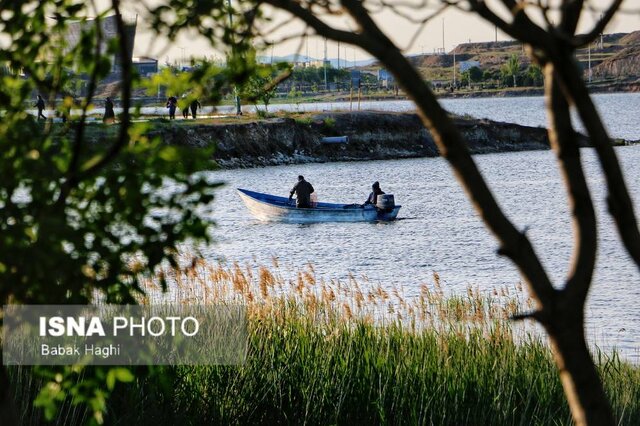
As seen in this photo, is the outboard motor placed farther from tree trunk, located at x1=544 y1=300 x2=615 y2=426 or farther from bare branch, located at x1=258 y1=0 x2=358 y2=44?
bare branch, located at x1=258 y1=0 x2=358 y2=44

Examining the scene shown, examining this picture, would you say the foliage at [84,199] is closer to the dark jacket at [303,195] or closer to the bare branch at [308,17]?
the bare branch at [308,17]

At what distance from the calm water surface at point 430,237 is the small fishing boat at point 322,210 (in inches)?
15.0

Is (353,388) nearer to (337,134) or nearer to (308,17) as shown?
(308,17)

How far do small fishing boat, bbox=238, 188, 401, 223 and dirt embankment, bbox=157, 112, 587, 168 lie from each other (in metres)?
18.0

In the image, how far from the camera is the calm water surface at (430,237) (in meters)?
28.6

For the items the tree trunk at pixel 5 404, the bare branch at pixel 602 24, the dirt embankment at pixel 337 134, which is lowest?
the tree trunk at pixel 5 404

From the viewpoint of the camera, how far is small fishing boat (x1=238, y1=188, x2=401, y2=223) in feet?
139

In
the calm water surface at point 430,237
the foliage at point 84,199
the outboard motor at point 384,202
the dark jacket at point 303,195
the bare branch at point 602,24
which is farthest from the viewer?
the outboard motor at point 384,202

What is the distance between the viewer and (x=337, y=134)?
7912cm

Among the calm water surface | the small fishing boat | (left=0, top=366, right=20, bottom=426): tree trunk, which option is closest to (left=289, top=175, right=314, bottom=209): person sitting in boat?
the small fishing boat

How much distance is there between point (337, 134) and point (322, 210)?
37392mm

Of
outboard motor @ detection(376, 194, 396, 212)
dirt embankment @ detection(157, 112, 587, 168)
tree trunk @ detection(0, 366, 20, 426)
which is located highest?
dirt embankment @ detection(157, 112, 587, 168)

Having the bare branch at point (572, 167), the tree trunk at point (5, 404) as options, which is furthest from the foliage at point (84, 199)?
the bare branch at point (572, 167)

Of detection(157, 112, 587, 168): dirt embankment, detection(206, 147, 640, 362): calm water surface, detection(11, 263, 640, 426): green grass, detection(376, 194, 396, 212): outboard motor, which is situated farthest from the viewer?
detection(157, 112, 587, 168): dirt embankment
